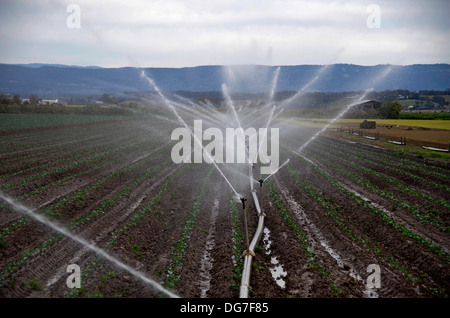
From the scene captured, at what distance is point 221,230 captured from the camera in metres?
14.0

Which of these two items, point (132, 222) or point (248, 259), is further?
point (132, 222)

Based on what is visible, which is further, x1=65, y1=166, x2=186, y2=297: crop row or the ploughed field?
x1=65, y1=166, x2=186, y2=297: crop row

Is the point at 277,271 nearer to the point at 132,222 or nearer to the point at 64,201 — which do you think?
the point at 132,222

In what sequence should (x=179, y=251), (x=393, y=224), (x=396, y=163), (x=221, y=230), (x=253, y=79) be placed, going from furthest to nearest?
(x=253, y=79)
(x=396, y=163)
(x=221, y=230)
(x=393, y=224)
(x=179, y=251)

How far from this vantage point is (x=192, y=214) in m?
15.8

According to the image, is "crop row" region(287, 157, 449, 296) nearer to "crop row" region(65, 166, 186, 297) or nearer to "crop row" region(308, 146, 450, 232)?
"crop row" region(308, 146, 450, 232)

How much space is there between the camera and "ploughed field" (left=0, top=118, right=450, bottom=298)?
951 centimetres

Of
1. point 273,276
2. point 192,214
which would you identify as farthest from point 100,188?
point 273,276

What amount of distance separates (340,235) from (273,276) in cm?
446

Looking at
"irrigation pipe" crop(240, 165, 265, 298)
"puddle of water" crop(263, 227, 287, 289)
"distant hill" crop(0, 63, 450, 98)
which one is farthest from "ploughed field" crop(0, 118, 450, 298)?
"distant hill" crop(0, 63, 450, 98)

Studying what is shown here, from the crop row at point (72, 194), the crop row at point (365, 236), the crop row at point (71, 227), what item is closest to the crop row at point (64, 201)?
the crop row at point (72, 194)

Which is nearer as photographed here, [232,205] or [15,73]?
[232,205]

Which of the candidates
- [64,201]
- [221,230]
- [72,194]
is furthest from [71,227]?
[221,230]
